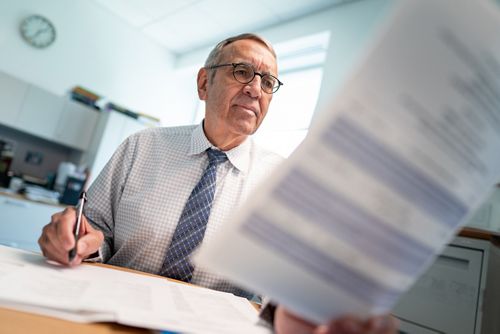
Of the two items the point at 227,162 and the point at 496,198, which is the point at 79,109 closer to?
the point at 227,162

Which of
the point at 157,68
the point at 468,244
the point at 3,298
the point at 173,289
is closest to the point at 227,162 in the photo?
the point at 173,289

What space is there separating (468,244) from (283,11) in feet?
8.66

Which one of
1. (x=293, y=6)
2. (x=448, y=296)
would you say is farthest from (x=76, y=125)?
(x=448, y=296)

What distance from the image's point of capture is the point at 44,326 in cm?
38

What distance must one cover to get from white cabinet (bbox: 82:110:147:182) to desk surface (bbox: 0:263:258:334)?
3641 millimetres

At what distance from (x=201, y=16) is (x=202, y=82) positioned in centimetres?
275

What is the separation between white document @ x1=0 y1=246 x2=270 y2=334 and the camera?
0.42 metres

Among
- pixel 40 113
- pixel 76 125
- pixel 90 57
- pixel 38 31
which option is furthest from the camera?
pixel 90 57

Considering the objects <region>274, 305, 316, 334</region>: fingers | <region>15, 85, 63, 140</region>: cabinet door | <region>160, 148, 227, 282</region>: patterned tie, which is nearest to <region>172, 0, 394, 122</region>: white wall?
<region>160, 148, 227, 282</region>: patterned tie

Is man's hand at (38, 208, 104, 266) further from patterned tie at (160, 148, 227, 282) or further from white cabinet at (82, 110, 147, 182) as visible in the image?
white cabinet at (82, 110, 147, 182)

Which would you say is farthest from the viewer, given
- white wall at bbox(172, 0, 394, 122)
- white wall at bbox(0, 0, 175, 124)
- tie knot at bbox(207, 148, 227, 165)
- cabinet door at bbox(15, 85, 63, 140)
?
white wall at bbox(0, 0, 175, 124)

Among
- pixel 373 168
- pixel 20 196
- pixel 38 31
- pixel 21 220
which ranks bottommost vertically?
pixel 21 220

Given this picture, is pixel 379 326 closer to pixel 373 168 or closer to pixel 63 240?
pixel 373 168

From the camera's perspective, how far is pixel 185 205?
3.35 feet
